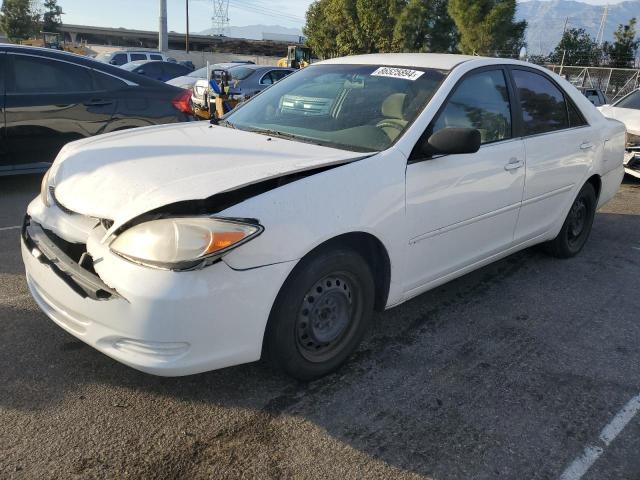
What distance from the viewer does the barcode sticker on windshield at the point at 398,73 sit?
3.56 meters

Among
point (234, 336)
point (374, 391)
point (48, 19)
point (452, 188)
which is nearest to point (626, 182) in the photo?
point (452, 188)

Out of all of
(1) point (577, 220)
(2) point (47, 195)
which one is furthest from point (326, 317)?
(1) point (577, 220)

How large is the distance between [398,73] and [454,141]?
32.6 inches

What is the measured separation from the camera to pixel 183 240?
2324 millimetres

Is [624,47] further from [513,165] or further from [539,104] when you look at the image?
[513,165]

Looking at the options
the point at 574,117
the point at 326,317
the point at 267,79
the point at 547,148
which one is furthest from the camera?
the point at 267,79

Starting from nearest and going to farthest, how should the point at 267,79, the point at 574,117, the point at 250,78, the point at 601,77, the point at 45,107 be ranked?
the point at 574,117 < the point at 45,107 < the point at 250,78 < the point at 267,79 < the point at 601,77

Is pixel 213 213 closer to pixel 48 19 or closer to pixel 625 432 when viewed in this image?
pixel 625 432

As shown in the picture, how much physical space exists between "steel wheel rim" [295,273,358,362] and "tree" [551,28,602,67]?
30621mm

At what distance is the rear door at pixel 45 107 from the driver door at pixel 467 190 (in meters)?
4.42

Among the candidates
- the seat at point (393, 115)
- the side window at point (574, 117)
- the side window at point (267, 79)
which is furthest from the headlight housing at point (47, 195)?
the side window at point (267, 79)

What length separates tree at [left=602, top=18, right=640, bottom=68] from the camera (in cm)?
2790

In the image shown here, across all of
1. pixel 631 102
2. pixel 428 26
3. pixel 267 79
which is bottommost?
pixel 267 79

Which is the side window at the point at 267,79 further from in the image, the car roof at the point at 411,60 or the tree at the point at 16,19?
the tree at the point at 16,19
